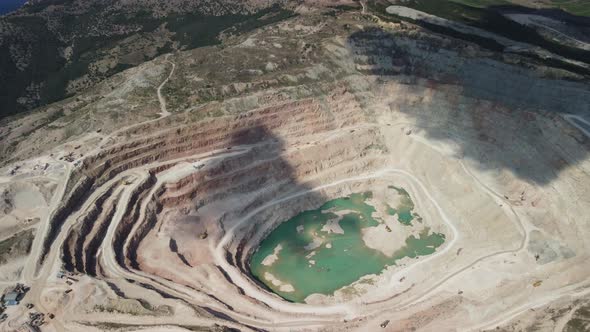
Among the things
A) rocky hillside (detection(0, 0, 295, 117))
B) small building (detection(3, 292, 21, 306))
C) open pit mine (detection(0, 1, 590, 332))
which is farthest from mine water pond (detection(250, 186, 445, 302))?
rocky hillside (detection(0, 0, 295, 117))

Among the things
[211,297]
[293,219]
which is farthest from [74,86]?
[211,297]

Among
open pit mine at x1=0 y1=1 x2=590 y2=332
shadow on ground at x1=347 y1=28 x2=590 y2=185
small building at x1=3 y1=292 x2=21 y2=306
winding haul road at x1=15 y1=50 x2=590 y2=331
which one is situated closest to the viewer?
small building at x1=3 y1=292 x2=21 y2=306

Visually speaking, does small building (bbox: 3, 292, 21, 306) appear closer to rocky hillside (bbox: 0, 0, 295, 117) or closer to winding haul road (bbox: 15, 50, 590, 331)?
winding haul road (bbox: 15, 50, 590, 331)

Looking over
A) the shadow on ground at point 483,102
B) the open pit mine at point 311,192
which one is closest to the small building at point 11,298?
the open pit mine at point 311,192

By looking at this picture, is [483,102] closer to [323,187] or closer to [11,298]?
[323,187]

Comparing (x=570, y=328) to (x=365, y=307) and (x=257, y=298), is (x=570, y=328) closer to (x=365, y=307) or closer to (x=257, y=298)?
(x=365, y=307)

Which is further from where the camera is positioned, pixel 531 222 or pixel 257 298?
pixel 531 222

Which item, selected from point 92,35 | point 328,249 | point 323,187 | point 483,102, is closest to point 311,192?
point 323,187
